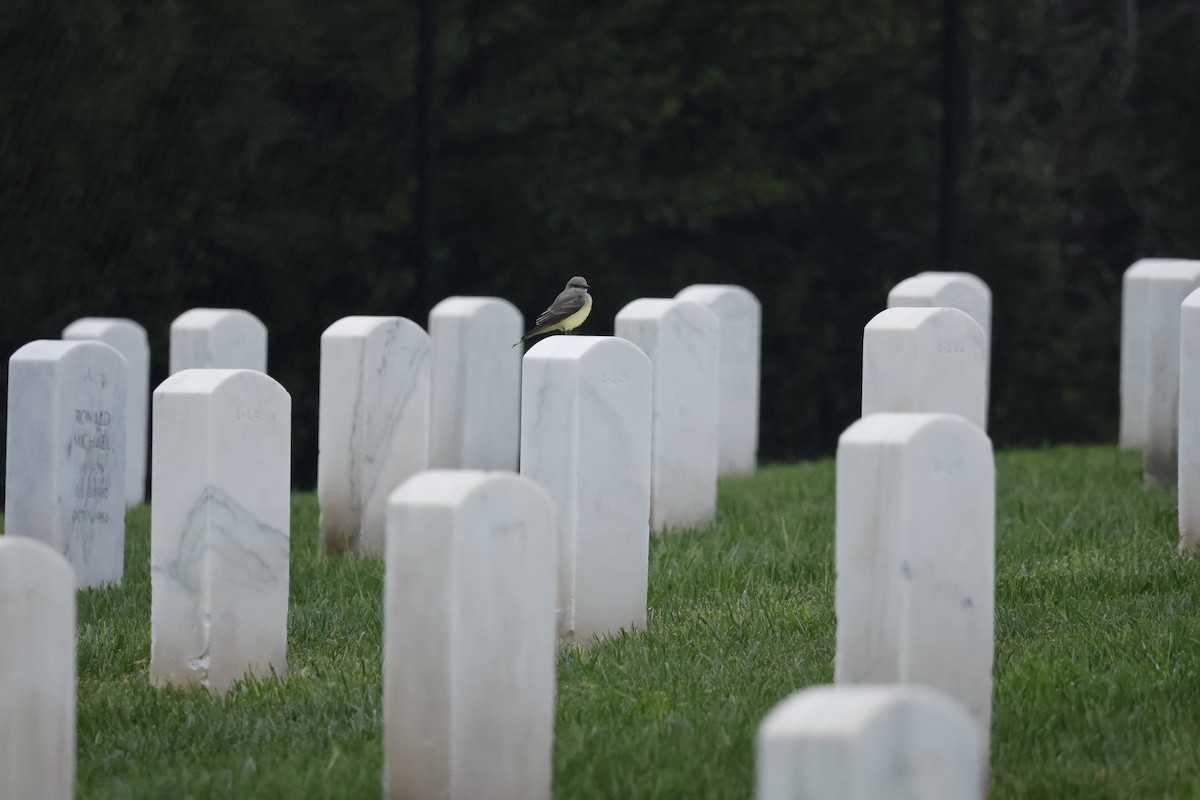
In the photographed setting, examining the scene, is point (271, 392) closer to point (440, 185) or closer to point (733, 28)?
point (440, 185)

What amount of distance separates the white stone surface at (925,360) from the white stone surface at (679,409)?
230cm

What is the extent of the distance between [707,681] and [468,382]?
4.81 m

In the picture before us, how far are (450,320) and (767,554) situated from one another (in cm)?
303

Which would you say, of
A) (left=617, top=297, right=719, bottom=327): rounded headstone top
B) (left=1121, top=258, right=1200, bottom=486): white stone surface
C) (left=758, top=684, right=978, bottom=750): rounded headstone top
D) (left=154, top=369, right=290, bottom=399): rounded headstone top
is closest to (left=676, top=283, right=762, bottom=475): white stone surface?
(left=617, top=297, right=719, bottom=327): rounded headstone top

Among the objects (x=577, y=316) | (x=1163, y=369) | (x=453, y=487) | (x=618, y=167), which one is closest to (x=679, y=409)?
(x=577, y=316)

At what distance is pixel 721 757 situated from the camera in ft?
15.5

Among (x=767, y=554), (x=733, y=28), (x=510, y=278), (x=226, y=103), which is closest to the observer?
(x=767, y=554)

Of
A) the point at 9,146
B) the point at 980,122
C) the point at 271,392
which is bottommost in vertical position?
the point at 271,392

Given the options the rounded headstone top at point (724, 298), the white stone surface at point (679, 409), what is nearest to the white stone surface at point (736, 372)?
the rounded headstone top at point (724, 298)

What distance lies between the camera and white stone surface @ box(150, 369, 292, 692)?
19.3 ft

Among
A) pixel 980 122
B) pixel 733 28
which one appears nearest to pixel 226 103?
A: pixel 733 28

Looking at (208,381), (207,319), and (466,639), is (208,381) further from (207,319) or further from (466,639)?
(207,319)

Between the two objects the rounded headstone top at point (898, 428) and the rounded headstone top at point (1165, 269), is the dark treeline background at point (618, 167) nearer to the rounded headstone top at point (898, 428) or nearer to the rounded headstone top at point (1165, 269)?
the rounded headstone top at point (1165, 269)

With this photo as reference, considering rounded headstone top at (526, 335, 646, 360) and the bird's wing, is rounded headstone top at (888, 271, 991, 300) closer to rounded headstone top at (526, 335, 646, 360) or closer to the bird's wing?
the bird's wing
